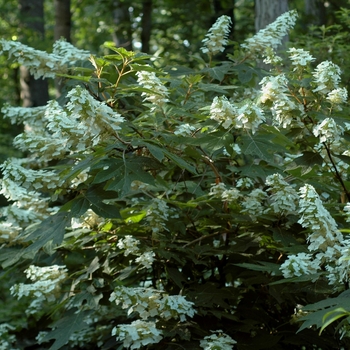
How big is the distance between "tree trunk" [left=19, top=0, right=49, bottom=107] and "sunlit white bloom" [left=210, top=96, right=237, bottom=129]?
8.06 metres

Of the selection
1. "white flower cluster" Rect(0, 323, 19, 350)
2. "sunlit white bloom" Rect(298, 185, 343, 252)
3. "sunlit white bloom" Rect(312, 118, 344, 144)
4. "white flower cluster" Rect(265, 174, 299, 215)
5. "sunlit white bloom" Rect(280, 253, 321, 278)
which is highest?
"sunlit white bloom" Rect(312, 118, 344, 144)

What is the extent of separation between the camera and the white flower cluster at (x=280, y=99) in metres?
3.42

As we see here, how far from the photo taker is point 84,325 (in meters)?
4.20

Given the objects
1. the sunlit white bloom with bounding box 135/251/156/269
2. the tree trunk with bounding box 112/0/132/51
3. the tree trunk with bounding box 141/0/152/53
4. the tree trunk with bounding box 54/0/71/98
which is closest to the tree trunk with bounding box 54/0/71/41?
the tree trunk with bounding box 54/0/71/98

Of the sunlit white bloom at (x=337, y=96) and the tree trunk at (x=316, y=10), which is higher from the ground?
the sunlit white bloom at (x=337, y=96)

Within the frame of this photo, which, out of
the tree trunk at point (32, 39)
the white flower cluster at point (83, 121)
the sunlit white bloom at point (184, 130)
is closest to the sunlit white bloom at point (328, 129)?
the sunlit white bloom at point (184, 130)

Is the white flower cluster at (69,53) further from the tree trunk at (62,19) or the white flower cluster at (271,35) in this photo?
the tree trunk at (62,19)

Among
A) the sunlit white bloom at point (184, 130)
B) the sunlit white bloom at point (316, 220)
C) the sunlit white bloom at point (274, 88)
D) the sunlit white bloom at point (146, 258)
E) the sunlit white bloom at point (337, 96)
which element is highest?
the sunlit white bloom at point (274, 88)

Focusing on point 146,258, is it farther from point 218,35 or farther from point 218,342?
point 218,35

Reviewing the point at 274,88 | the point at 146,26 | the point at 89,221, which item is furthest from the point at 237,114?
the point at 146,26

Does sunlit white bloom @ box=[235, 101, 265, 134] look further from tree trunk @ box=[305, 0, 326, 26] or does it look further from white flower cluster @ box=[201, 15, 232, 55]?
tree trunk @ box=[305, 0, 326, 26]

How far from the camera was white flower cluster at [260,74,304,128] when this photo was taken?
135 inches

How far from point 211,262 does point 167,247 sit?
426 millimetres

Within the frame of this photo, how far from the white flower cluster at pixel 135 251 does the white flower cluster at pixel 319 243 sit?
97 cm
